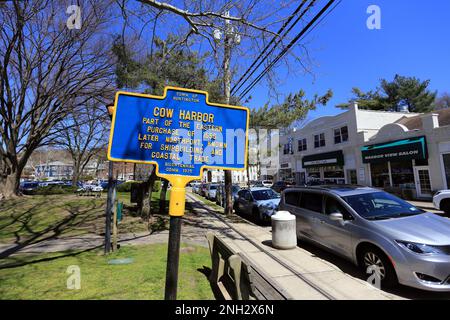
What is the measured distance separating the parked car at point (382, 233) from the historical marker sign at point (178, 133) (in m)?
3.53

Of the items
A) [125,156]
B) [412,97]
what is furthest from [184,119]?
[412,97]

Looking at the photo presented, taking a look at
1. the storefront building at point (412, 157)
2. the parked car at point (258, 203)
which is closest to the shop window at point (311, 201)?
the parked car at point (258, 203)

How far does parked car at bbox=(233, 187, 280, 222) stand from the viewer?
38.0ft

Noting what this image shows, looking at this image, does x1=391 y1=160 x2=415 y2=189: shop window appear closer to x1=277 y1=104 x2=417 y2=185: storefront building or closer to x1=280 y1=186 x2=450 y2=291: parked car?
x1=277 y1=104 x2=417 y2=185: storefront building

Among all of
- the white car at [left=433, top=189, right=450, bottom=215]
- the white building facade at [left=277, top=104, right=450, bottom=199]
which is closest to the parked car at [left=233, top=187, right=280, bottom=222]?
the white car at [left=433, top=189, right=450, bottom=215]

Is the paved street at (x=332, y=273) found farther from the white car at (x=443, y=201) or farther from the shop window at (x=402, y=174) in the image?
the shop window at (x=402, y=174)

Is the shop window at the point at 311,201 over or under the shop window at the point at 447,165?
under

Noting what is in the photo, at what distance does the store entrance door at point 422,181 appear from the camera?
18.7 meters

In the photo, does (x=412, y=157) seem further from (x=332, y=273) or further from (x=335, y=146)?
(x=332, y=273)

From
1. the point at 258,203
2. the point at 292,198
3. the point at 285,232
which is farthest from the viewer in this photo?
the point at 258,203

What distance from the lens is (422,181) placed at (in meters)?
19.1

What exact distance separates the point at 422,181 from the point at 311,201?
681 inches

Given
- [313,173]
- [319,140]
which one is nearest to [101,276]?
[319,140]
